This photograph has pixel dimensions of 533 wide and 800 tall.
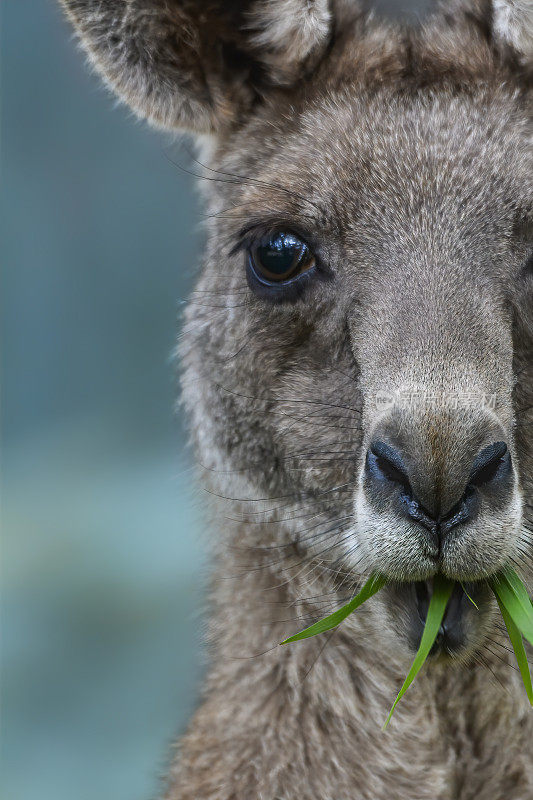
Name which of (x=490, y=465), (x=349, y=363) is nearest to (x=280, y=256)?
(x=349, y=363)

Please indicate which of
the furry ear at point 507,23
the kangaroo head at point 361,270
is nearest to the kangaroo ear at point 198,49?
the kangaroo head at point 361,270

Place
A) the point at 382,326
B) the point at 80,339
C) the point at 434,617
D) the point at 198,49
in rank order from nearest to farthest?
1. the point at 434,617
2. the point at 382,326
3. the point at 198,49
4. the point at 80,339

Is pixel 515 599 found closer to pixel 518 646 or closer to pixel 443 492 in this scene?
pixel 518 646

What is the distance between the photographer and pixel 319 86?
383 centimetres

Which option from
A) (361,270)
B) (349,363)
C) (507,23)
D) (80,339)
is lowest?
(349,363)

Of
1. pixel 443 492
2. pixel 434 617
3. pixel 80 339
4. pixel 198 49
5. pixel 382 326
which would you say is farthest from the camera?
pixel 80 339

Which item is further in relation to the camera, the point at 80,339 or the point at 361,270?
the point at 80,339

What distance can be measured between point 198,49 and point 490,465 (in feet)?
6.22

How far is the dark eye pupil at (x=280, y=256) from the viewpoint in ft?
11.6

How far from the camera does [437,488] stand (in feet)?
A: 9.12

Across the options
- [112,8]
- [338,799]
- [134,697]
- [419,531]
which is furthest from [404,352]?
[134,697]

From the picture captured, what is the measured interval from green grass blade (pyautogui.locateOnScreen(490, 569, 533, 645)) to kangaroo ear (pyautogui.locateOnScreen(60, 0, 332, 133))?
1.82m

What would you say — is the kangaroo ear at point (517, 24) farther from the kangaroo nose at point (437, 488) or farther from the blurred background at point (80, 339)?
the blurred background at point (80, 339)

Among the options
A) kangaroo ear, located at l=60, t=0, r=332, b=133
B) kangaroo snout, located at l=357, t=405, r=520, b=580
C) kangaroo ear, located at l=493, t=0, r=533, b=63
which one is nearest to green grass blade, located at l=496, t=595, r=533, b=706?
kangaroo snout, located at l=357, t=405, r=520, b=580
